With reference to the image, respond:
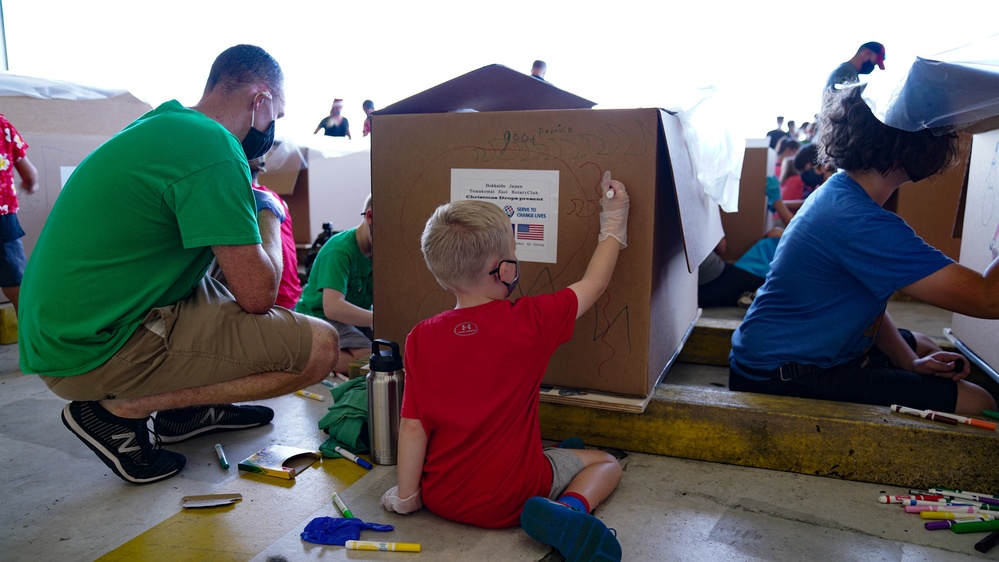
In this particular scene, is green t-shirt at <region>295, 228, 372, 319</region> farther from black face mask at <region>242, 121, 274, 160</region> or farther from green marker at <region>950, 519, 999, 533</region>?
green marker at <region>950, 519, 999, 533</region>

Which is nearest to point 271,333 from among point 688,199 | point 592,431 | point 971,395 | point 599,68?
point 592,431

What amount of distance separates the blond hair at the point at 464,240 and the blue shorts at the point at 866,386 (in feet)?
3.32

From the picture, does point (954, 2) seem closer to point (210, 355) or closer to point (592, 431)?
point (592, 431)

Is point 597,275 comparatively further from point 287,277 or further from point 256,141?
point 287,277

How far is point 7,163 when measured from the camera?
123 inches

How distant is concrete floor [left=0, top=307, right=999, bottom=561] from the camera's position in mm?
1428

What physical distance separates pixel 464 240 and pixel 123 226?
90 cm

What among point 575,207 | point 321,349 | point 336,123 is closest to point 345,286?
point 321,349

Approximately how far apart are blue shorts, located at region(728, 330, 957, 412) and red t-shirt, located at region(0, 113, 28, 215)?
11.1 ft

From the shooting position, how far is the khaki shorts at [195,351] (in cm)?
174

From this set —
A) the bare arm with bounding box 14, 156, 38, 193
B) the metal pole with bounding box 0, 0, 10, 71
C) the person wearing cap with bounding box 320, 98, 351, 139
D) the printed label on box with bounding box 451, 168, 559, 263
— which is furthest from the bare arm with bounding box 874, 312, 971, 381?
the metal pole with bounding box 0, 0, 10, 71

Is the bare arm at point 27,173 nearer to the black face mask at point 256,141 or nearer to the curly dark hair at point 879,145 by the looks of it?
the black face mask at point 256,141

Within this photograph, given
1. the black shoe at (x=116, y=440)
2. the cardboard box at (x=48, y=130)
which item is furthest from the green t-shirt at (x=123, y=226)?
the cardboard box at (x=48, y=130)

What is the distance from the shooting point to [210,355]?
1799 mm
